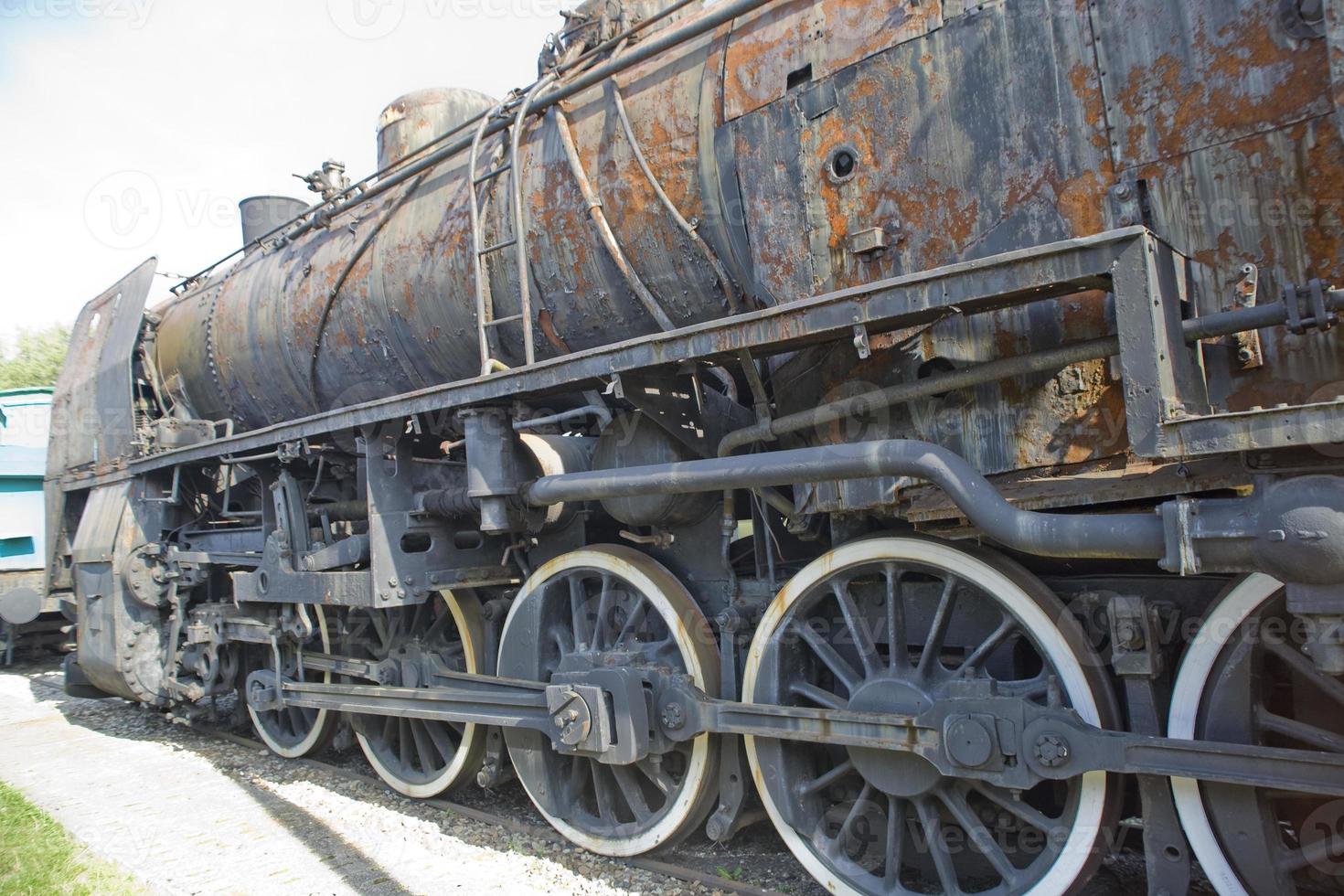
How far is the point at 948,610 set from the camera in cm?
288

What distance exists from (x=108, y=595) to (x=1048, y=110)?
645 centimetres

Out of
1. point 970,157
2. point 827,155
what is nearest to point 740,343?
point 827,155

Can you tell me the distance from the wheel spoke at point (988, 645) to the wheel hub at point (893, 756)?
156mm

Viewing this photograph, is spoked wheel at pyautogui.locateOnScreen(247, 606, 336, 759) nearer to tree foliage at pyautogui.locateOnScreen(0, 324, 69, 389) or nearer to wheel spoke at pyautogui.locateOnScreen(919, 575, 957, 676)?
wheel spoke at pyautogui.locateOnScreen(919, 575, 957, 676)

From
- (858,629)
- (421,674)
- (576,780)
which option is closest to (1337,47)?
(858,629)

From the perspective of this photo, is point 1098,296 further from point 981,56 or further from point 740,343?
point 740,343

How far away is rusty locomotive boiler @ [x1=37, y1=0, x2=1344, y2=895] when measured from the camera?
7.12 ft

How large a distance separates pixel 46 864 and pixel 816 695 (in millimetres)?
3396

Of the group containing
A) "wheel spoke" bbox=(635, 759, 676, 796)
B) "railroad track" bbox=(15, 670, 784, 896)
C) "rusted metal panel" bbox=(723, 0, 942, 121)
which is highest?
"rusted metal panel" bbox=(723, 0, 942, 121)

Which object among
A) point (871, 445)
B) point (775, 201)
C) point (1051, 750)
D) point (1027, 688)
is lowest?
point (1051, 750)

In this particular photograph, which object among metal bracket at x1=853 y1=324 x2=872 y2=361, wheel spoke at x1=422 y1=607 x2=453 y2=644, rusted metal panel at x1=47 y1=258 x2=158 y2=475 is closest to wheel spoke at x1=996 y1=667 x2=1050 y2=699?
metal bracket at x1=853 y1=324 x2=872 y2=361

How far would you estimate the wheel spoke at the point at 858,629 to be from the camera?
305 cm

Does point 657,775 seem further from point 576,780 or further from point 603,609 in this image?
point 603,609

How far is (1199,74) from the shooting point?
7.26 feet
